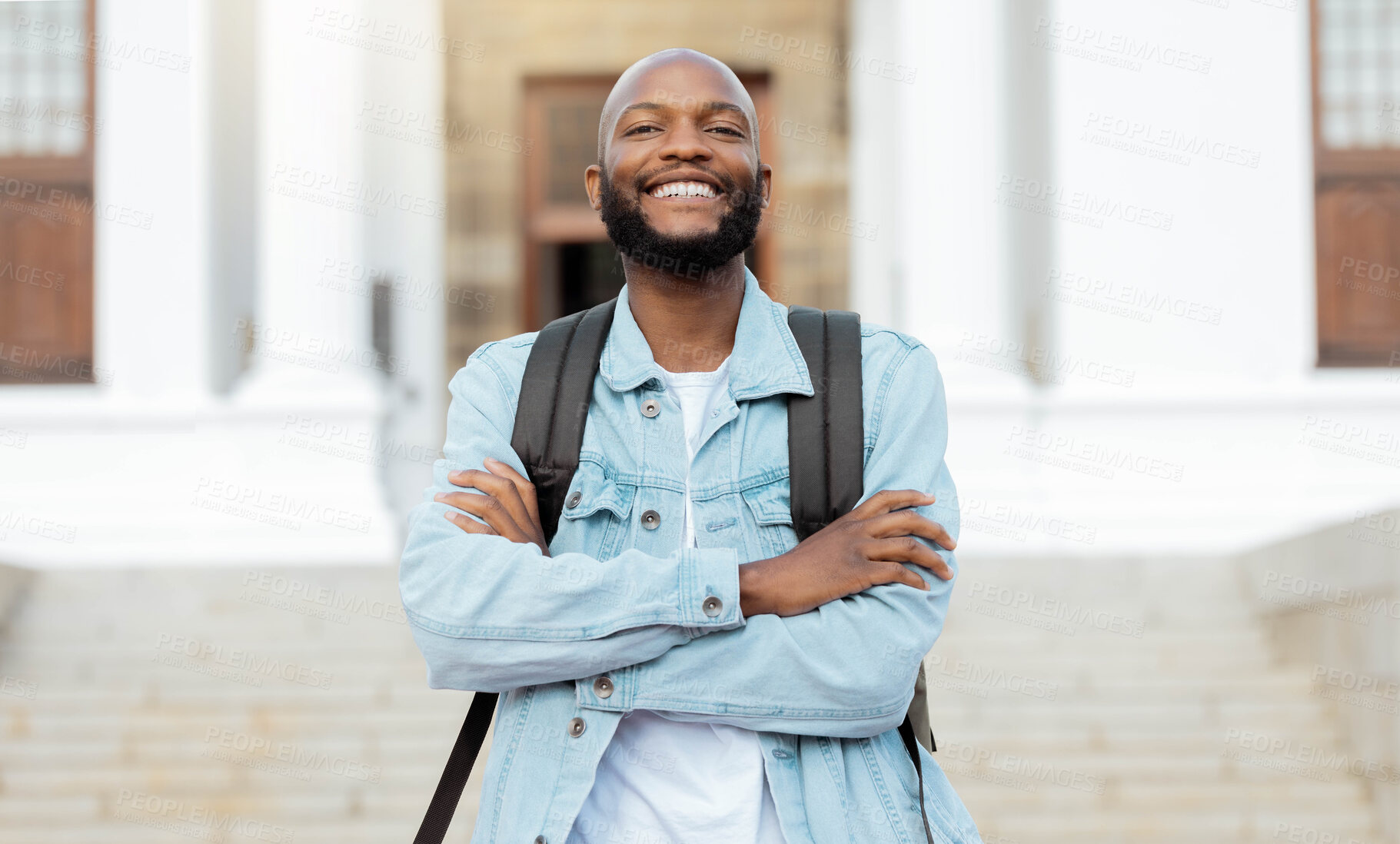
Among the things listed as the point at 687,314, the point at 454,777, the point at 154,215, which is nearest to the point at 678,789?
the point at 454,777

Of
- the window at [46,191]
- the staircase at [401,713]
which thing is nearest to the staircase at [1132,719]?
the staircase at [401,713]

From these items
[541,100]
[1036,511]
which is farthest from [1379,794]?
[541,100]

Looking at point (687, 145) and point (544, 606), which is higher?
point (687, 145)

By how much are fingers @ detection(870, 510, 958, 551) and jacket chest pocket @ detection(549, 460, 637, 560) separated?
1.18 feet

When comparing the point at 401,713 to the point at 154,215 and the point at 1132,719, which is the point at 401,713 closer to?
the point at 1132,719

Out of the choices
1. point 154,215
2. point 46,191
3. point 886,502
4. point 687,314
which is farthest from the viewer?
point 46,191

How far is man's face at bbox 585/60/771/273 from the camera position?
198 centimetres

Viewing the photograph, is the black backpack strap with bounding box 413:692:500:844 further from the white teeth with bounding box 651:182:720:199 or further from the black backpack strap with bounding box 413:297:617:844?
the white teeth with bounding box 651:182:720:199

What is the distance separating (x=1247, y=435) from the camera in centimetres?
853

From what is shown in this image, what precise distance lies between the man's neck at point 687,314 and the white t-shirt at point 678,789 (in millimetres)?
577

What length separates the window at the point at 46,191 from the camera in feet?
31.8

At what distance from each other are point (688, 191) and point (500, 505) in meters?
0.55

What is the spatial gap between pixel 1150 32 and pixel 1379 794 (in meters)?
5.41

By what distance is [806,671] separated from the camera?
1.78 m
